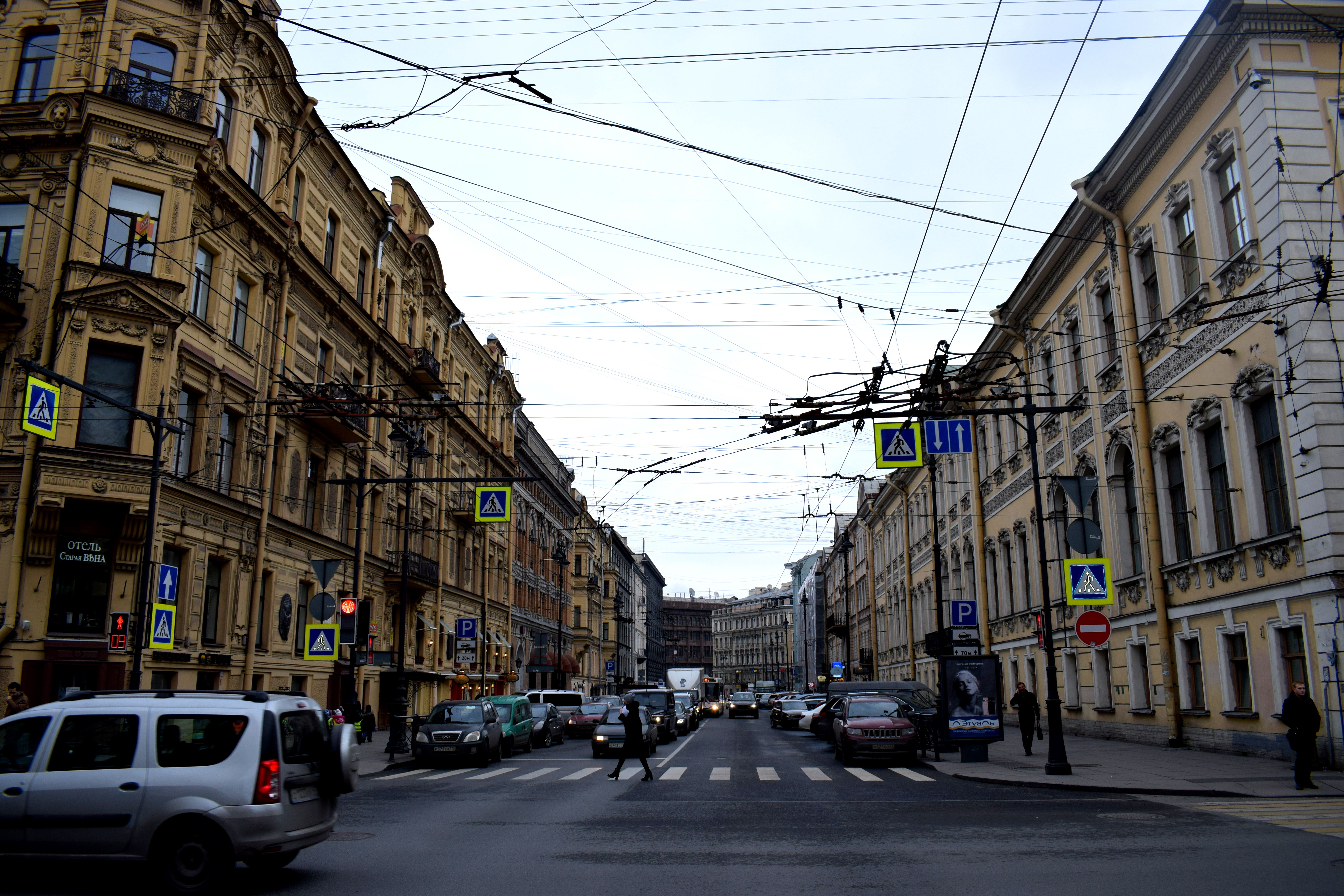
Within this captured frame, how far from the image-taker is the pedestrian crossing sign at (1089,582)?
19.2 metres

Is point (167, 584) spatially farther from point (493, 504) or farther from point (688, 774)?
point (688, 774)

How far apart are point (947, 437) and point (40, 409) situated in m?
17.3

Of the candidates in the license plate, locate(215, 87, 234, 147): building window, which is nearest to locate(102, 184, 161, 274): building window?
locate(215, 87, 234, 147): building window

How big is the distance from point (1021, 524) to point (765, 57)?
25322 mm

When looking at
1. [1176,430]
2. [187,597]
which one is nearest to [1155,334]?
[1176,430]

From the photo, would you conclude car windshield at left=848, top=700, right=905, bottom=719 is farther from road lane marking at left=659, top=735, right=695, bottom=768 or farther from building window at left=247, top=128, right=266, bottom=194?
building window at left=247, top=128, right=266, bottom=194

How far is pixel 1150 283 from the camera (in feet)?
80.4

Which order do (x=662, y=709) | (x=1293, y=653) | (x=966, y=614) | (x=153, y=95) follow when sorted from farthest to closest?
(x=662, y=709) < (x=966, y=614) < (x=153, y=95) < (x=1293, y=653)

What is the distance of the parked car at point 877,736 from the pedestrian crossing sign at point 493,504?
419 inches

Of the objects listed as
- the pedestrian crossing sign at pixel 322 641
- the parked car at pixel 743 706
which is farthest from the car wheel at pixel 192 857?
the parked car at pixel 743 706

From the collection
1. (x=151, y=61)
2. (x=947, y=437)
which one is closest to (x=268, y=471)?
(x=151, y=61)

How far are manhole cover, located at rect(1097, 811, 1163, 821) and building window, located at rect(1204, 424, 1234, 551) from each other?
30.8 feet

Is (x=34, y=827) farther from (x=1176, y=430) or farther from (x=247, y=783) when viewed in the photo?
(x=1176, y=430)

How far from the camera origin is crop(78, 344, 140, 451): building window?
21.9 meters
